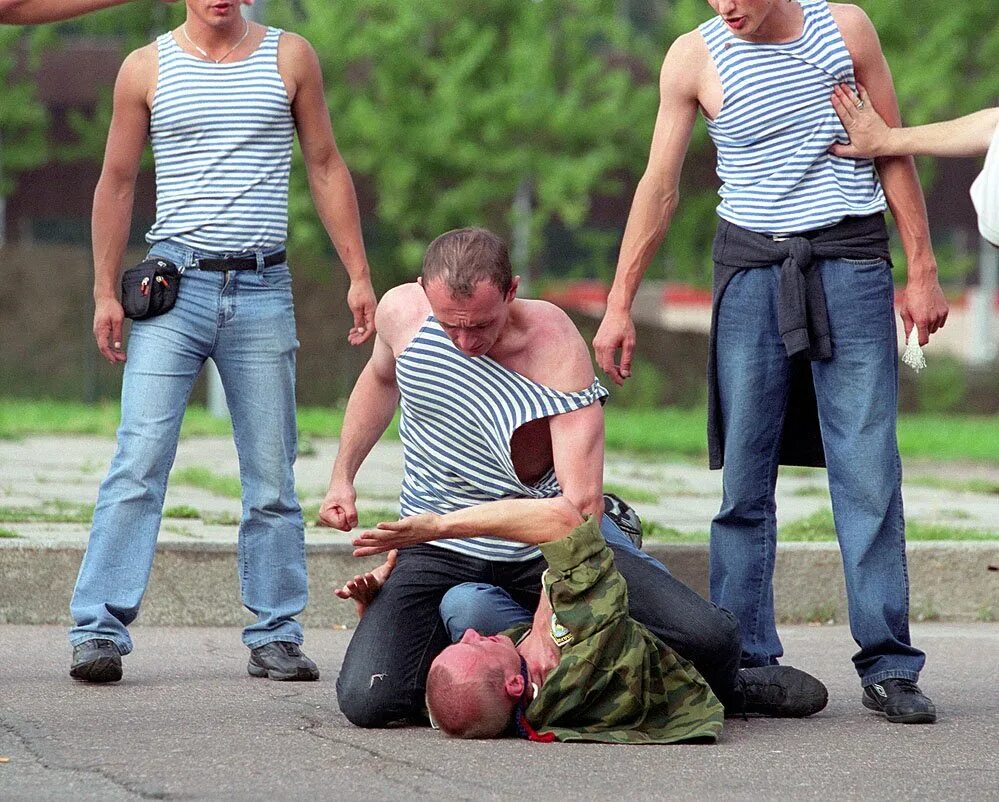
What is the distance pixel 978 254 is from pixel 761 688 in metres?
32.8

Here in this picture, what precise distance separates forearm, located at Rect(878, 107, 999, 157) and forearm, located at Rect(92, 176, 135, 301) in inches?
88.2

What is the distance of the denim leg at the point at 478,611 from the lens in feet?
15.0

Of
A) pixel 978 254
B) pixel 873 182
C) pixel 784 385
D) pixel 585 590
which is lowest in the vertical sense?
pixel 978 254

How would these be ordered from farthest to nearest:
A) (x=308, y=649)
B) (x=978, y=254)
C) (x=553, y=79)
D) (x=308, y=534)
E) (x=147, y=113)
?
(x=978, y=254) → (x=553, y=79) → (x=308, y=534) → (x=308, y=649) → (x=147, y=113)

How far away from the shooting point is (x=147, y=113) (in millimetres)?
5277

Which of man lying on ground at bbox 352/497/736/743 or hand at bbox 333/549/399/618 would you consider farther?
hand at bbox 333/549/399/618

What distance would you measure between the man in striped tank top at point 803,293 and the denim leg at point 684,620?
0.96 ft

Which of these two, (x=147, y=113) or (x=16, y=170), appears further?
(x=16, y=170)

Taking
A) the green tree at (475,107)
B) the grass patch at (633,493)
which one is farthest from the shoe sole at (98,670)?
the green tree at (475,107)

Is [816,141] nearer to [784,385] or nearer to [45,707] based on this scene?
[784,385]

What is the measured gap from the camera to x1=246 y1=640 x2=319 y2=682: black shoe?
523 centimetres

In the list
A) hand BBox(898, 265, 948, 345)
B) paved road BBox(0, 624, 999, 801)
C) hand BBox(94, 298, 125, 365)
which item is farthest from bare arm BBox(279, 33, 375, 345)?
hand BBox(898, 265, 948, 345)

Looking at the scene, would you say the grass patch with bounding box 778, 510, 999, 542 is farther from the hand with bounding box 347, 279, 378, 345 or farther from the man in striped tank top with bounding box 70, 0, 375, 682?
the man in striped tank top with bounding box 70, 0, 375, 682

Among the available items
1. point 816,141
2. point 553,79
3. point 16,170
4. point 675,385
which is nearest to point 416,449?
point 816,141
